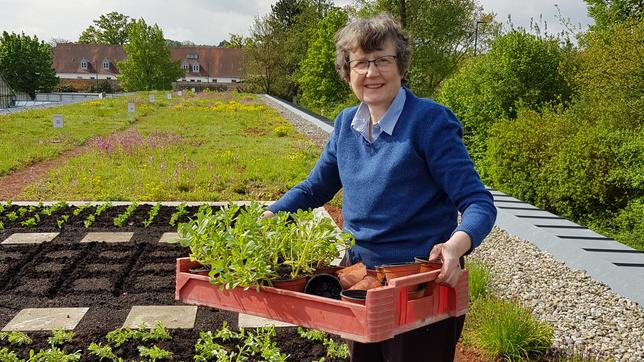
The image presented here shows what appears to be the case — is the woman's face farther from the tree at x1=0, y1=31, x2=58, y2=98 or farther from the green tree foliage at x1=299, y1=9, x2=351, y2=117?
the tree at x1=0, y1=31, x2=58, y2=98

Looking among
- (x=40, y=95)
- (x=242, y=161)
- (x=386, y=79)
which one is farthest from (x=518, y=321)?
(x=40, y=95)

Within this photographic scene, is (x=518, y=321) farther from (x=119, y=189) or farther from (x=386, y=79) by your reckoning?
(x=119, y=189)

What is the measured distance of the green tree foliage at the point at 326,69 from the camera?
3522 cm

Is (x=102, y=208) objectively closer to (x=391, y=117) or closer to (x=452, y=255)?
(x=391, y=117)

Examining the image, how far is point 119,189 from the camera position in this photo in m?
9.32

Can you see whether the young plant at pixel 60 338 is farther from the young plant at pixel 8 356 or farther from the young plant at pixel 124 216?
the young plant at pixel 124 216

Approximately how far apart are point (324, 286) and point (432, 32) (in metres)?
28.4

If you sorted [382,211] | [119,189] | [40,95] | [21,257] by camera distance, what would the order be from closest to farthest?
[382,211] < [21,257] < [119,189] < [40,95]

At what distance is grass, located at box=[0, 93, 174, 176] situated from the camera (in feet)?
42.2

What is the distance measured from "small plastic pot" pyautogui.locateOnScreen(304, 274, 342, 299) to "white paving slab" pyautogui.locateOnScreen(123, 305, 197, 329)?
8.32 ft

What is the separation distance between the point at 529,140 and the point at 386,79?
7925 millimetres

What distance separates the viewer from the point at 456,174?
185 cm

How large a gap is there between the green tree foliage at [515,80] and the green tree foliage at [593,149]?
0.67m

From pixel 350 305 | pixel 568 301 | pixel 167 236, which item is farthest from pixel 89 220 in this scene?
pixel 350 305
